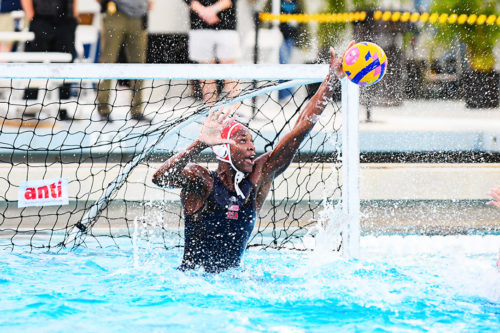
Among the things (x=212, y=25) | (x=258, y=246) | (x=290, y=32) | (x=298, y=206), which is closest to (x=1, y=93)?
(x=212, y=25)

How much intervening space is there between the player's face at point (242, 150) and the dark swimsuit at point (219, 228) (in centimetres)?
16

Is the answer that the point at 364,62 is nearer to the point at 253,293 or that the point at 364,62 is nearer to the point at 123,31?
the point at 253,293

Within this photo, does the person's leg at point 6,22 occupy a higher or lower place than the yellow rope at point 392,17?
lower

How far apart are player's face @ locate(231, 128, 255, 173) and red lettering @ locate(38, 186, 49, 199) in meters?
1.37

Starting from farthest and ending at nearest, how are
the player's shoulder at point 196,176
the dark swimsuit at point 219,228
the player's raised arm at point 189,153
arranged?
1. the dark swimsuit at point 219,228
2. the player's shoulder at point 196,176
3. the player's raised arm at point 189,153

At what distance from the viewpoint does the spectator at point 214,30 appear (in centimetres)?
810

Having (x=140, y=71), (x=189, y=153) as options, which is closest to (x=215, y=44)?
(x=140, y=71)

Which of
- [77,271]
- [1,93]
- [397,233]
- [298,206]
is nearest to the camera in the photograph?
[77,271]

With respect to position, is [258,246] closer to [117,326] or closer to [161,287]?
[161,287]

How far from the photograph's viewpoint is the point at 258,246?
4.96 meters

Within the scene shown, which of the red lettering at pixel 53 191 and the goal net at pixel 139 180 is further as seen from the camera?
the red lettering at pixel 53 191

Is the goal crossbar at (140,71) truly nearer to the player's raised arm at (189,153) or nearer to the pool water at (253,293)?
the player's raised arm at (189,153)

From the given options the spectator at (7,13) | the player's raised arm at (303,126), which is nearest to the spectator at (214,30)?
the spectator at (7,13)

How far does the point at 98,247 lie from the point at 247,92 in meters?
1.47
